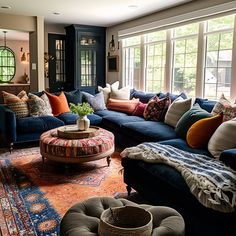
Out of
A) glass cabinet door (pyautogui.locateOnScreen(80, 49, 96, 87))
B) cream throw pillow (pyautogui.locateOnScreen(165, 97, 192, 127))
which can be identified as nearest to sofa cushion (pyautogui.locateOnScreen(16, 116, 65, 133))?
cream throw pillow (pyautogui.locateOnScreen(165, 97, 192, 127))

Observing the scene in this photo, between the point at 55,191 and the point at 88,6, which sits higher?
the point at 88,6

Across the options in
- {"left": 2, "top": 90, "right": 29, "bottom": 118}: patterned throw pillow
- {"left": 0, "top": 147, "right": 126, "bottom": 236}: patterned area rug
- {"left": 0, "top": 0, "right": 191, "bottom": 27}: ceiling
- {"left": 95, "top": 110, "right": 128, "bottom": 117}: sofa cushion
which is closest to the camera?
{"left": 0, "top": 147, "right": 126, "bottom": 236}: patterned area rug

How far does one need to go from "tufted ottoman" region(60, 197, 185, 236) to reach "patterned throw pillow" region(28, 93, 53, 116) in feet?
10.7

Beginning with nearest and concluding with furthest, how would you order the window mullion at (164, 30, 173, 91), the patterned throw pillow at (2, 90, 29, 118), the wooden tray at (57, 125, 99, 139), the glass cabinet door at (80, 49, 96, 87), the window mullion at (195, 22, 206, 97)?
the wooden tray at (57, 125, 99, 139) < the window mullion at (195, 22, 206, 97) < the patterned throw pillow at (2, 90, 29, 118) < the window mullion at (164, 30, 173, 91) < the glass cabinet door at (80, 49, 96, 87)

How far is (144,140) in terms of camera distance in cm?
387

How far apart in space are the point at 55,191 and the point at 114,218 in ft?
4.82

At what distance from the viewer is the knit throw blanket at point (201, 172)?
1.80 meters

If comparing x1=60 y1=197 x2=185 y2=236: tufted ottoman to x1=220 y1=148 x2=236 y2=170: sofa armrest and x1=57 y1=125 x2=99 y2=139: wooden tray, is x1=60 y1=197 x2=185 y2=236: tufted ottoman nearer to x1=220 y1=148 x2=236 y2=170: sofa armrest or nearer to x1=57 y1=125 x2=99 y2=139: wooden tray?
x1=220 y1=148 x2=236 y2=170: sofa armrest

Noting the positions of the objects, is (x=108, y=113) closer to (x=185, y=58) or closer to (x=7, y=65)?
(x=185, y=58)

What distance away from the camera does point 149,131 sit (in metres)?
3.85

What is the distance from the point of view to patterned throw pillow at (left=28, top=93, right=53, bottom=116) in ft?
15.9

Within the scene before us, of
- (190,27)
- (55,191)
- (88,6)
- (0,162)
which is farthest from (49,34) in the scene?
(55,191)

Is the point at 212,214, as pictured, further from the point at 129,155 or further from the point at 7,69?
the point at 7,69

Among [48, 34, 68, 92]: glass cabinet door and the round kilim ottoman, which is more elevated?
[48, 34, 68, 92]: glass cabinet door
